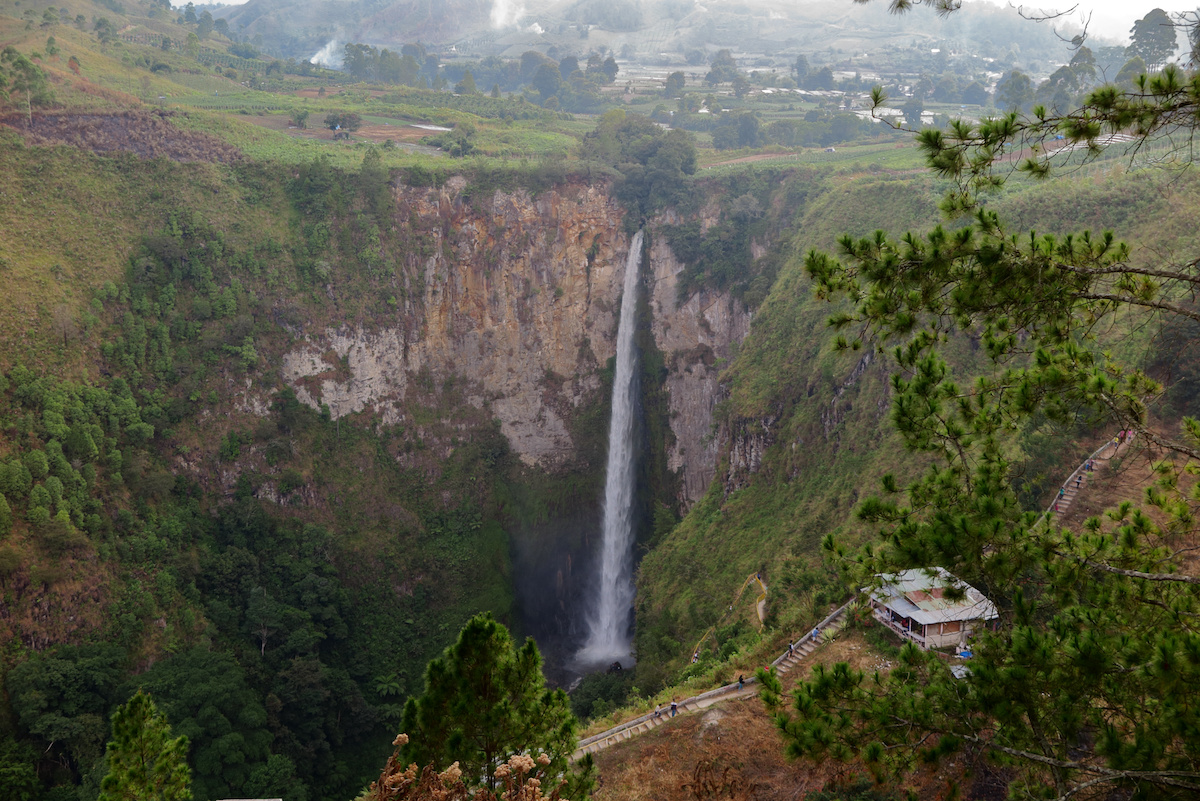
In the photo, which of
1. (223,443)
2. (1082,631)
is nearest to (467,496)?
(223,443)

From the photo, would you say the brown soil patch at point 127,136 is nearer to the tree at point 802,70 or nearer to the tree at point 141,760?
the tree at point 141,760

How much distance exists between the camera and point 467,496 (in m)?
36.7

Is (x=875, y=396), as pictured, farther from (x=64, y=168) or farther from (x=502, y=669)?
(x=64, y=168)

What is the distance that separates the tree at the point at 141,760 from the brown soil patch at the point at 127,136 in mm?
30837

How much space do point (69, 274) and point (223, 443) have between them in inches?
337

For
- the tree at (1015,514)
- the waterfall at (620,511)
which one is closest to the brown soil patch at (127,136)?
the waterfall at (620,511)

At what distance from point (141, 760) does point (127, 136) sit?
32934 millimetres

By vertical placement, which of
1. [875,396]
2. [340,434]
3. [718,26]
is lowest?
[340,434]

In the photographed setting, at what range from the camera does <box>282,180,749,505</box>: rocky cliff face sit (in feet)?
122

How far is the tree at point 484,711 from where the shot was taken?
8.37 m

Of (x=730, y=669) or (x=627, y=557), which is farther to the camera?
(x=627, y=557)

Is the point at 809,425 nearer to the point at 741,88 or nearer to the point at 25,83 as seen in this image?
the point at 25,83

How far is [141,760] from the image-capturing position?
38.4ft

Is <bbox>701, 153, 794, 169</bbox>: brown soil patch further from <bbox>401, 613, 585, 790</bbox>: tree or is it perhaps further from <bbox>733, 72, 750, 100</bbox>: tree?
<bbox>401, 613, 585, 790</bbox>: tree
